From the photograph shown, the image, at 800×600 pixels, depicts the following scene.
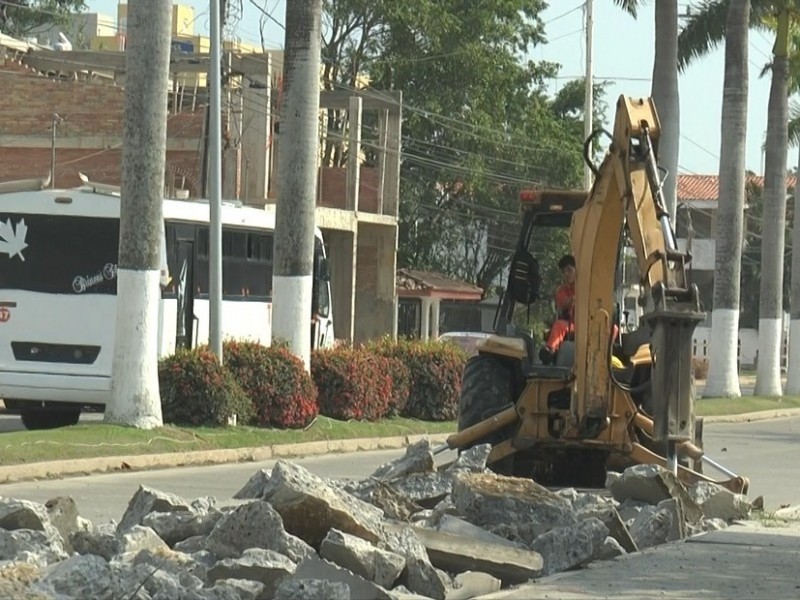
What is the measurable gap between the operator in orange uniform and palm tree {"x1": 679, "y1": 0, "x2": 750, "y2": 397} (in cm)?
2402

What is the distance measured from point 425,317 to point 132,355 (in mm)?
36163

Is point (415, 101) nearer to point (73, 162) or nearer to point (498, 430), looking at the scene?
point (73, 162)

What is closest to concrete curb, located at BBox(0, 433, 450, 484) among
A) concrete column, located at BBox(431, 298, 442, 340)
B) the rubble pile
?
the rubble pile

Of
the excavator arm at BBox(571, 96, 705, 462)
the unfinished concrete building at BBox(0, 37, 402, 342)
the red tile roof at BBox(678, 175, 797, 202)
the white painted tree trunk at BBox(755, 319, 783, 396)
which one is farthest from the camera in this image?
the red tile roof at BBox(678, 175, 797, 202)

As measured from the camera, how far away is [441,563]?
1008 centimetres

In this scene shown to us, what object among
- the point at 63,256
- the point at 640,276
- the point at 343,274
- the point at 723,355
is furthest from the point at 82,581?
the point at 343,274

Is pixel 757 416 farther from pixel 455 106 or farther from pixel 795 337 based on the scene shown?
pixel 455 106

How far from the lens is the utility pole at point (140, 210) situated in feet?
64.4

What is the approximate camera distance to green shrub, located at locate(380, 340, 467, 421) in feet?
90.4

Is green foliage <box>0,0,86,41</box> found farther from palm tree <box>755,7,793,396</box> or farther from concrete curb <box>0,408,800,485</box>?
concrete curb <box>0,408,800,485</box>

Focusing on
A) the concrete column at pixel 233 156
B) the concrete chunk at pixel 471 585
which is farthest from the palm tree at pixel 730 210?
the concrete chunk at pixel 471 585

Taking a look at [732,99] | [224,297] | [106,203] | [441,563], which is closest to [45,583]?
[441,563]

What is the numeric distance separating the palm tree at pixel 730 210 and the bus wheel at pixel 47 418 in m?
19.8

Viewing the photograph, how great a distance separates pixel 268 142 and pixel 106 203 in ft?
58.8
